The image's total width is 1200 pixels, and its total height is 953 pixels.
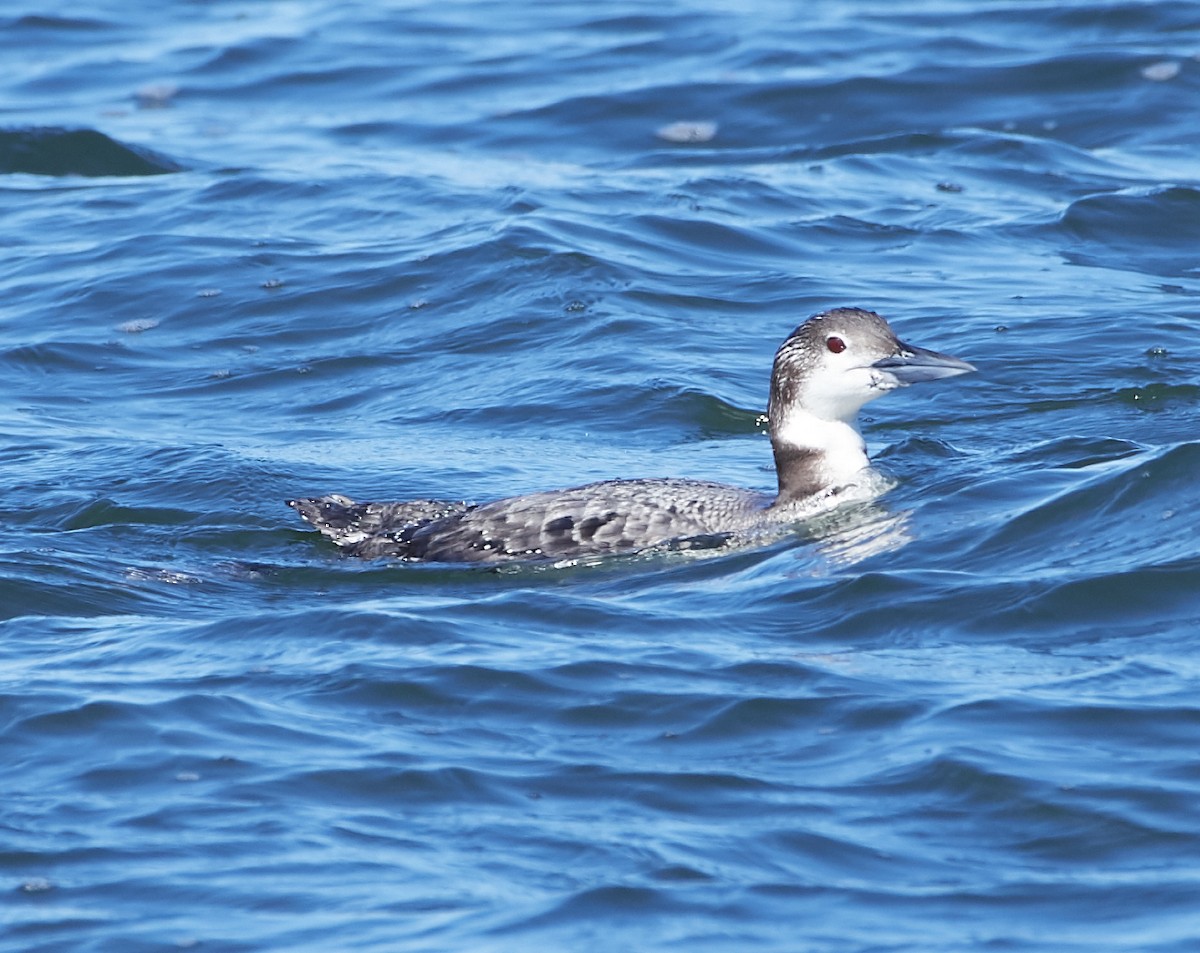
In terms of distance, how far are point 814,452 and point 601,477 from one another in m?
1.30

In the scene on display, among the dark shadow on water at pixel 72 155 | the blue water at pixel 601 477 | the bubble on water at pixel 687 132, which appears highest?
the dark shadow on water at pixel 72 155

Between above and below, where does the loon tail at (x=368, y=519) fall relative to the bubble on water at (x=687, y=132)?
below

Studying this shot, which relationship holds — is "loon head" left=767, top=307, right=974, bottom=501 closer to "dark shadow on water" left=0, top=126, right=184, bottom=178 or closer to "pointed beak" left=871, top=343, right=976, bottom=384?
"pointed beak" left=871, top=343, right=976, bottom=384

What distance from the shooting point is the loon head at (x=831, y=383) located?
8.84 meters

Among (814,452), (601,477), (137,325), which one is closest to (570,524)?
(814,452)

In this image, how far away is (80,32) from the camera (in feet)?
71.8

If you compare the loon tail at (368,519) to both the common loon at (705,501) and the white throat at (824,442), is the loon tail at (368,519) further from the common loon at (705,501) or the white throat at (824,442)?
the white throat at (824,442)

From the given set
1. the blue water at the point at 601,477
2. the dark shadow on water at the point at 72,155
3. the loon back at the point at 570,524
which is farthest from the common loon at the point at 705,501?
the dark shadow on water at the point at 72,155

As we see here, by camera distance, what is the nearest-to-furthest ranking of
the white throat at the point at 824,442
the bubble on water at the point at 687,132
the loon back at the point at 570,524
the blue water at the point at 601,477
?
the blue water at the point at 601,477 < the loon back at the point at 570,524 < the white throat at the point at 824,442 < the bubble on water at the point at 687,132

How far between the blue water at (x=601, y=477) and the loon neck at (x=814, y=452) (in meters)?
0.23

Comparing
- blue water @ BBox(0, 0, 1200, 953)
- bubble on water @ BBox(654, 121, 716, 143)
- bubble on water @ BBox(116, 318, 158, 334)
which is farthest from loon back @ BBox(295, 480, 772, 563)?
bubble on water @ BBox(654, 121, 716, 143)

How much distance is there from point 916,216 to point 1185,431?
4.72 metres

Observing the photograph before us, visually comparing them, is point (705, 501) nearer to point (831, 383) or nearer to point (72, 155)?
point (831, 383)

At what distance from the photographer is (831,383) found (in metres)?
8.90
